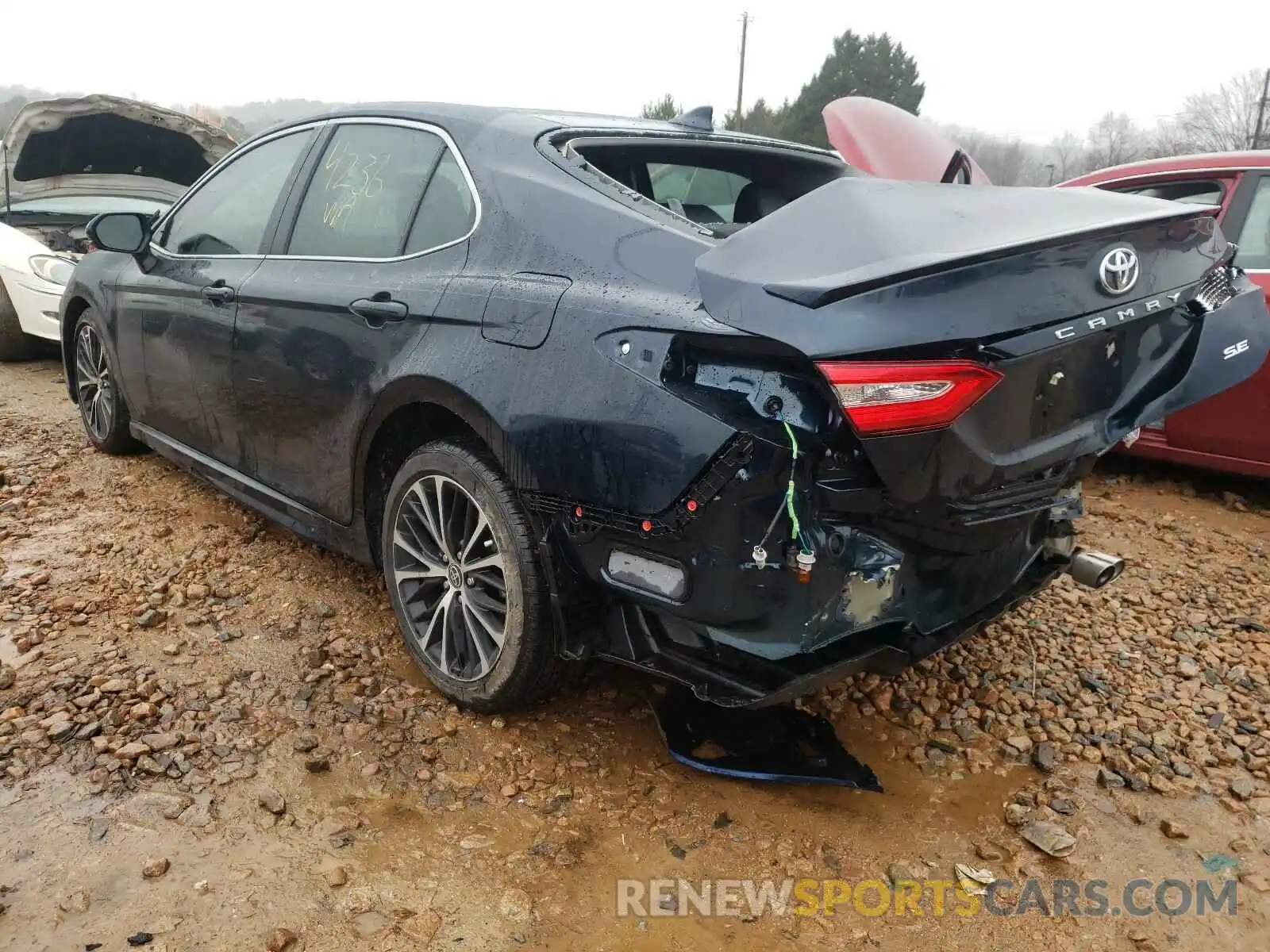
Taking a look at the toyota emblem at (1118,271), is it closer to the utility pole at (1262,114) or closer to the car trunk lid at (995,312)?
the car trunk lid at (995,312)

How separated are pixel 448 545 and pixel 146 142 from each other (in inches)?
283

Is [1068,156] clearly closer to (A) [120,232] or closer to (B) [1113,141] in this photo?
(B) [1113,141]

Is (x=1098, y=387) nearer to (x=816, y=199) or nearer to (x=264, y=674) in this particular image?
(x=816, y=199)

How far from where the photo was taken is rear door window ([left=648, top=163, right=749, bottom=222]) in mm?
3031

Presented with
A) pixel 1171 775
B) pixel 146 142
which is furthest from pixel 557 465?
pixel 146 142

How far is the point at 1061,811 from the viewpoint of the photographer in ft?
7.63

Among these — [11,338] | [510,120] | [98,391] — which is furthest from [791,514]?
[11,338]

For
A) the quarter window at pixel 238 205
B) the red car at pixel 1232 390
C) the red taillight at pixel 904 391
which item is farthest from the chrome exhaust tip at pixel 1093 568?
the quarter window at pixel 238 205

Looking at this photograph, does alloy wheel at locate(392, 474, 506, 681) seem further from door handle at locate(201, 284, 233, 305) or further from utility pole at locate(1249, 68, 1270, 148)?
utility pole at locate(1249, 68, 1270, 148)

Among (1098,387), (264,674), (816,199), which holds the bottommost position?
(264,674)

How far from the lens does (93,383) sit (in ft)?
15.4

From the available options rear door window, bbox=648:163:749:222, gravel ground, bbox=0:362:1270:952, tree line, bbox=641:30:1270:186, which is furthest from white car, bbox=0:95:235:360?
tree line, bbox=641:30:1270:186

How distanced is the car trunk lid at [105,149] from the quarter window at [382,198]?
5546 millimetres

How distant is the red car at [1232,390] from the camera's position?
161 inches
